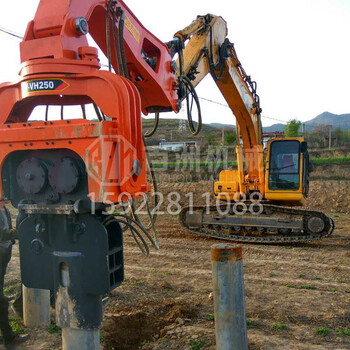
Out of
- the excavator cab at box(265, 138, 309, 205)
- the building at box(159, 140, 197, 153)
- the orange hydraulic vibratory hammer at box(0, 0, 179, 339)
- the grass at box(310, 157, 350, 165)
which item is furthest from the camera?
the building at box(159, 140, 197, 153)

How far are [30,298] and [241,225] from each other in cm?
596

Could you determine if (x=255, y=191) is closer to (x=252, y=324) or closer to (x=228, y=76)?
(x=228, y=76)

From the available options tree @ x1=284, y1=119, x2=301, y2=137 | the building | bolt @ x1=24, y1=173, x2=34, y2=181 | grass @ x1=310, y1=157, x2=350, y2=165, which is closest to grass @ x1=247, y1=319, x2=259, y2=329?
bolt @ x1=24, y1=173, x2=34, y2=181

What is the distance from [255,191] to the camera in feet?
31.8

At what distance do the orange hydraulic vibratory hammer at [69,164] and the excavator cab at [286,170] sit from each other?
6.87 metres

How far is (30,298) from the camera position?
4574 millimetres

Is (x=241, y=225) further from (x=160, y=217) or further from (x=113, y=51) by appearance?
(x=113, y=51)

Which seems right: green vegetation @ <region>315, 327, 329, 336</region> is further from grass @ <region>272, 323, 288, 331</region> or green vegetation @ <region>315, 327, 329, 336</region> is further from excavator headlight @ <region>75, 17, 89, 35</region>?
excavator headlight @ <region>75, 17, 89, 35</region>

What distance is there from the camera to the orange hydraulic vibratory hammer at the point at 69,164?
104 inches

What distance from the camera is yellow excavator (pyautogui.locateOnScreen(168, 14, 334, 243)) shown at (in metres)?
8.79

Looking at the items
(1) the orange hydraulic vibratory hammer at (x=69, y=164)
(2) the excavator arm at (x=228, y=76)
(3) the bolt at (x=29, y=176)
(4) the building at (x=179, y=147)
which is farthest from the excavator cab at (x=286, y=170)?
(4) the building at (x=179, y=147)

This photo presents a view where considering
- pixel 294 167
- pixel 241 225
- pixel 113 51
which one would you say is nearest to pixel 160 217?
pixel 241 225

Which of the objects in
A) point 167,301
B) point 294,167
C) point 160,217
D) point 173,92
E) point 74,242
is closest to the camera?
point 74,242

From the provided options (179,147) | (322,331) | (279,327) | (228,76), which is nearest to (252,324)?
(279,327)
